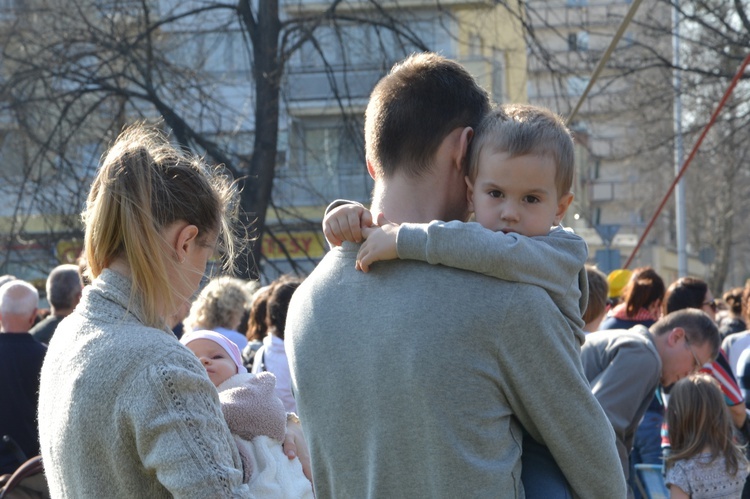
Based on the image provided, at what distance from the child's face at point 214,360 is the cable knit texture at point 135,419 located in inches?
62.6

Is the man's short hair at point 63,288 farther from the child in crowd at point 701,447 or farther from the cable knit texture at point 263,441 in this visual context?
the child in crowd at point 701,447

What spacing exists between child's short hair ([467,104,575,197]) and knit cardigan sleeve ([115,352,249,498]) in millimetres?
817

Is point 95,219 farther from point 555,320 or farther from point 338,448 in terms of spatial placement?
point 555,320

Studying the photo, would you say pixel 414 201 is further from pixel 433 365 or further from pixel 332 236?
pixel 433 365

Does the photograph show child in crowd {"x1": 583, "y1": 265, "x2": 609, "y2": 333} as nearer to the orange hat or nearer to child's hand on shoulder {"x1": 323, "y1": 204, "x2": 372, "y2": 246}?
child's hand on shoulder {"x1": 323, "y1": 204, "x2": 372, "y2": 246}

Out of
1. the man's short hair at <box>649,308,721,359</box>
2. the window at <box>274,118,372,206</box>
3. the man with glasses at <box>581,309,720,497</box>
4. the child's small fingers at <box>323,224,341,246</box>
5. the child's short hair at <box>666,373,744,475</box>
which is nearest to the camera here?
the child's small fingers at <box>323,224,341,246</box>

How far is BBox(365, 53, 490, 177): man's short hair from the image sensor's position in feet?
7.84

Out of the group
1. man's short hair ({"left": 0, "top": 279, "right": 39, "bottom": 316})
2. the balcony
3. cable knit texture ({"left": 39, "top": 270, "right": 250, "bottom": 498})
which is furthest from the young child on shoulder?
the balcony

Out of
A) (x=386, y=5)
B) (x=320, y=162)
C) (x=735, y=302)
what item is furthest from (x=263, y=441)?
(x=320, y=162)

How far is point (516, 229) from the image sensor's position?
238cm

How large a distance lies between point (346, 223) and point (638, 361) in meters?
3.11

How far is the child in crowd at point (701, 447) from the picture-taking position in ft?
16.9

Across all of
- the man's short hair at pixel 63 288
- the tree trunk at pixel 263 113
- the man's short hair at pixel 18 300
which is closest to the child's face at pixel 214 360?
the man's short hair at pixel 18 300

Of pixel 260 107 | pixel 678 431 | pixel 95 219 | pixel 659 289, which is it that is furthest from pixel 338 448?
pixel 260 107
